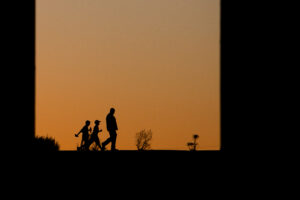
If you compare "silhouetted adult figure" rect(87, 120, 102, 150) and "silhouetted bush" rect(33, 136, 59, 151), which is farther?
"silhouetted adult figure" rect(87, 120, 102, 150)

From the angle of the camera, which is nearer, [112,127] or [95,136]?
[112,127]

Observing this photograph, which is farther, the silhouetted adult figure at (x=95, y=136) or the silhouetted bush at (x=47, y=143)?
the silhouetted adult figure at (x=95, y=136)

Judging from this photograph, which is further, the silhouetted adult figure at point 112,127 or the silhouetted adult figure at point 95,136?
the silhouetted adult figure at point 95,136

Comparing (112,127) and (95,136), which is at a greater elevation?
(112,127)
